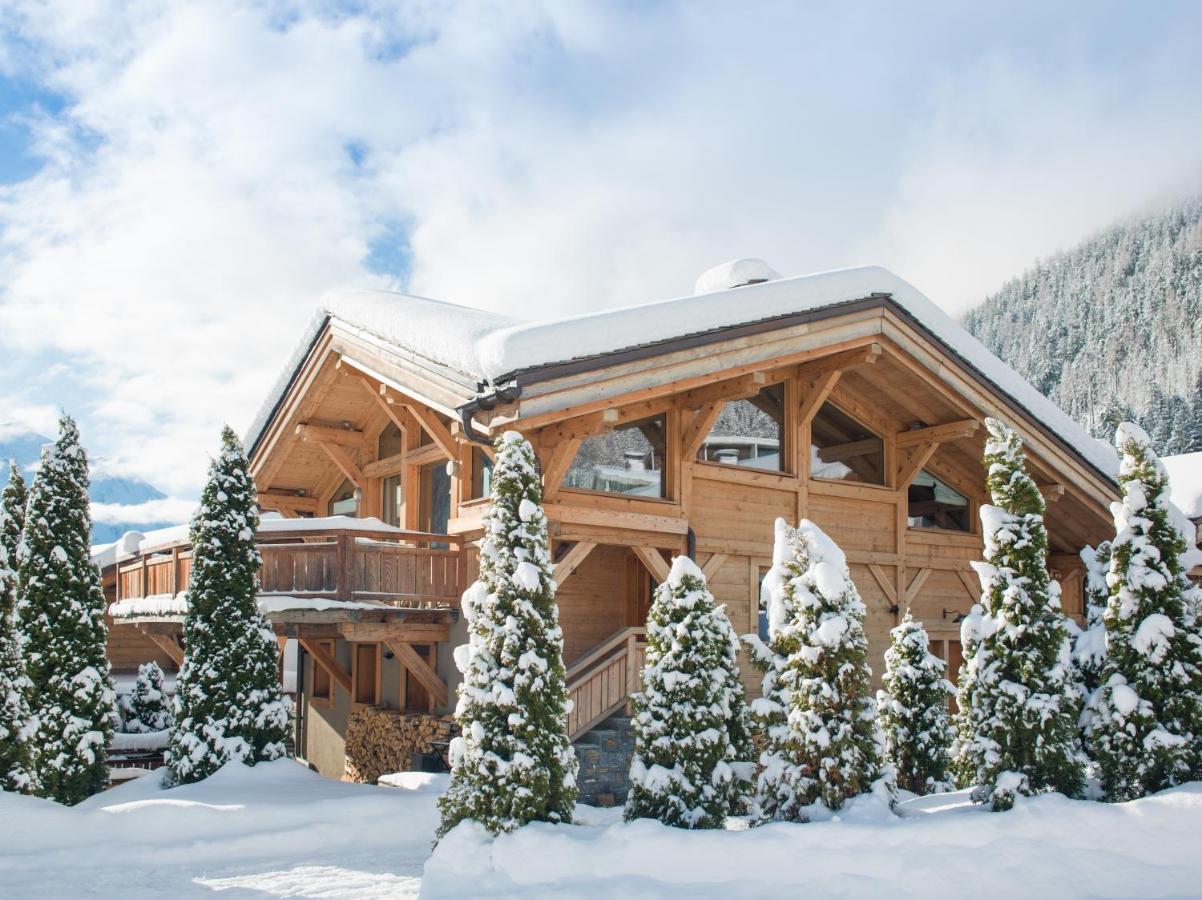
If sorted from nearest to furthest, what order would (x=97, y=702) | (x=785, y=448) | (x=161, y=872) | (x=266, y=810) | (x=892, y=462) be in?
(x=161, y=872)
(x=266, y=810)
(x=97, y=702)
(x=785, y=448)
(x=892, y=462)

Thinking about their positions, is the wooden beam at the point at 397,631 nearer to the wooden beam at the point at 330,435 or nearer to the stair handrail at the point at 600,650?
the stair handrail at the point at 600,650

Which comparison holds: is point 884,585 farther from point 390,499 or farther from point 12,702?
point 12,702

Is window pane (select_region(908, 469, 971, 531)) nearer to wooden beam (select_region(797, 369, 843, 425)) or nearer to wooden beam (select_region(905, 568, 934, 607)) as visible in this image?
wooden beam (select_region(905, 568, 934, 607))

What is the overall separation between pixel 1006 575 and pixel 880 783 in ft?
7.99

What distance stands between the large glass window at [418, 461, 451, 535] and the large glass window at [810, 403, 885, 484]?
5889 mm

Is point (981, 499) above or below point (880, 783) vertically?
above

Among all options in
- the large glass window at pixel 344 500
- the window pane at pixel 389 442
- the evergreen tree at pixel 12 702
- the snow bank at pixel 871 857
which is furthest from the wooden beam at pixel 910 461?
the evergreen tree at pixel 12 702

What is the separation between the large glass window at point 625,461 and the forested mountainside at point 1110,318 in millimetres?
60266

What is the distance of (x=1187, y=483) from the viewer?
23.2 m

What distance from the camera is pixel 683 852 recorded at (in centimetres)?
953

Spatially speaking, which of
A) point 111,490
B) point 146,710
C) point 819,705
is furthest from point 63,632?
point 111,490

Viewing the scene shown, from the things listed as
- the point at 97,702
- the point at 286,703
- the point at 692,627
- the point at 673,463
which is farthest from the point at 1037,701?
the point at 97,702

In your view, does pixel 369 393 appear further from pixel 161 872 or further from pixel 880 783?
pixel 880 783

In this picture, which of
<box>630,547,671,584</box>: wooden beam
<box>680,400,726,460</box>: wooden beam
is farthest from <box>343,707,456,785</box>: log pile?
<box>680,400,726,460</box>: wooden beam
